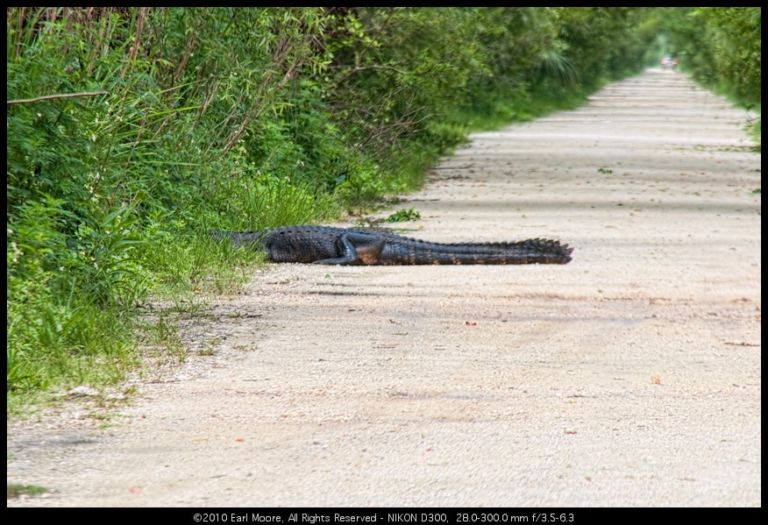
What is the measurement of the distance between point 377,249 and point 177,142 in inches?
72.3

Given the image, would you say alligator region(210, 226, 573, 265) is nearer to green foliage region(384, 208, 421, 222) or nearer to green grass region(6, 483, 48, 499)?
green foliage region(384, 208, 421, 222)

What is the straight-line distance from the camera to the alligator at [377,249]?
11.6 m

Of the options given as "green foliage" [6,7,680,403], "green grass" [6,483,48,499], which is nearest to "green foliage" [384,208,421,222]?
"green foliage" [6,7,680,403]

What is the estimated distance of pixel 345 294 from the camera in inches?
399

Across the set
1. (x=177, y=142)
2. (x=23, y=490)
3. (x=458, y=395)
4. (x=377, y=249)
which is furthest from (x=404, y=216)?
(x=23, y=490)

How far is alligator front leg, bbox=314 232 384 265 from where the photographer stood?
11.8 metres

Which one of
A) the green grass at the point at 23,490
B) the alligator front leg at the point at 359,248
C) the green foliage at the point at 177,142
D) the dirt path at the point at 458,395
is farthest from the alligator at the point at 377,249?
the green grass at the point at 23,490

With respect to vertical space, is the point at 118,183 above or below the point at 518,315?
above

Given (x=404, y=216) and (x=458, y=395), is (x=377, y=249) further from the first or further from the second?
(x=458, y=395)

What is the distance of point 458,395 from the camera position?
22.4 ft

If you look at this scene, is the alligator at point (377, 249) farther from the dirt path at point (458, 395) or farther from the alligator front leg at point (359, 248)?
the dirt path at point (458, 395)

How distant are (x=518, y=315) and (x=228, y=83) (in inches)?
189

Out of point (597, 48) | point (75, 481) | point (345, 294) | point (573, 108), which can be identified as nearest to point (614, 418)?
point (75, 481)
